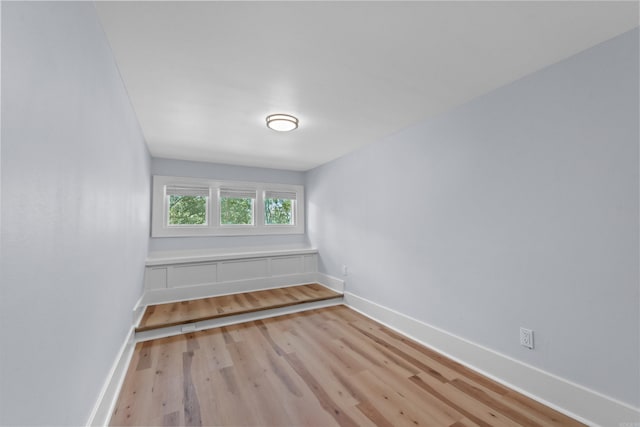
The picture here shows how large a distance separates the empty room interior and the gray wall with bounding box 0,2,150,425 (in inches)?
0.4

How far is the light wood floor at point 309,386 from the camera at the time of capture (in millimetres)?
1668

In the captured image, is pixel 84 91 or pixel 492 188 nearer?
pixel 84 91

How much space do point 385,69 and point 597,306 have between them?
2022 mm

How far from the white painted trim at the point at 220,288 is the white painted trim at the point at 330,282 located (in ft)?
0.48

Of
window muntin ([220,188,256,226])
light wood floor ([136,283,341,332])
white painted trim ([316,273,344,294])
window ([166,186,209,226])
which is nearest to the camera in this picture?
light wood floor ([136,283,341,332])

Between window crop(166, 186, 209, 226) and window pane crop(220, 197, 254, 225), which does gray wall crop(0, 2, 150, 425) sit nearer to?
window crop(166, 186, 209, 226)

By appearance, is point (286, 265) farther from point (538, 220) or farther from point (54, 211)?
point (54, 211)

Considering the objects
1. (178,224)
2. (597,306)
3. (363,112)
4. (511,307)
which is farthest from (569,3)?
(178,224)

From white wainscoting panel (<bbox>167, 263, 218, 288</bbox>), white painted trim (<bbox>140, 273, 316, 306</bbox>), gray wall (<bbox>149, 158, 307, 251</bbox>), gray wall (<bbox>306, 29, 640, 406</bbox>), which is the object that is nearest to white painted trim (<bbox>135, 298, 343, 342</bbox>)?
white painted trim (<bbox>140, 273, 316, 306</bbox>)

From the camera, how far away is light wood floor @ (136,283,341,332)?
2.99 meters

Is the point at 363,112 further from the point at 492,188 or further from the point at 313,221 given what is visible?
the point at 313,221

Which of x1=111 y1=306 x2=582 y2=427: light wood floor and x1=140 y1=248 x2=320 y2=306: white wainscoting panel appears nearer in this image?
x1=111 y1=306 x2=582 y2=427: light wood floor

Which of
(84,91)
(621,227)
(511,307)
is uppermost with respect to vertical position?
(84,91)

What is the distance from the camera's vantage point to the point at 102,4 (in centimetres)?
127
